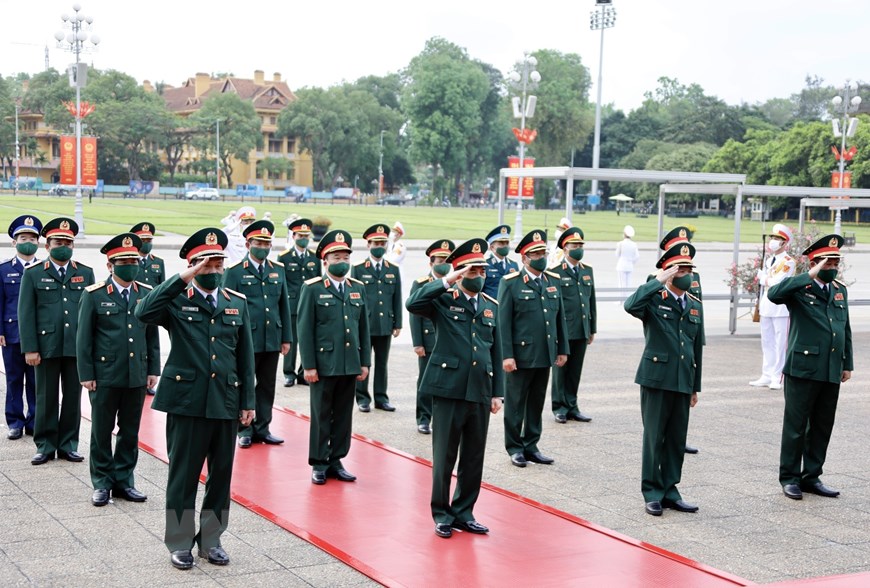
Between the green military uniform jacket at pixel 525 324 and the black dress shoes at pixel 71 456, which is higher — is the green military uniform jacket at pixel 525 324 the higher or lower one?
the higher one

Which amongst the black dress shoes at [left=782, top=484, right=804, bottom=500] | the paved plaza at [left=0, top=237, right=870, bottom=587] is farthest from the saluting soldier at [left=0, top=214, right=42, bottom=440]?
the black dress shoes at [left=782, top=484, right=804, bottom=500]

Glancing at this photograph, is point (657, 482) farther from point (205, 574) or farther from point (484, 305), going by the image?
point (205, 574)

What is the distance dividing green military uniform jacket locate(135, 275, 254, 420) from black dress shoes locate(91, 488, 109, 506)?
1517 mm

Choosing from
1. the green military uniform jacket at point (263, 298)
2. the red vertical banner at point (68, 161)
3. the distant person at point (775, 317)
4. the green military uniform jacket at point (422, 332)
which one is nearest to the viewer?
the green military uniform jacket at point (263, 298)

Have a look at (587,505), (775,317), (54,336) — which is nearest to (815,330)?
(587,505)

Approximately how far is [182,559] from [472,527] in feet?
6.32

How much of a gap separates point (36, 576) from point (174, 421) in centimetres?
115

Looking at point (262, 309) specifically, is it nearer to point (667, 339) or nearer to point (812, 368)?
point (667, 339)

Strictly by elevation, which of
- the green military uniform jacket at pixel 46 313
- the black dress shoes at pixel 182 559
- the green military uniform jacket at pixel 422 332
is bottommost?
the black dress shoes at pixel 182 559

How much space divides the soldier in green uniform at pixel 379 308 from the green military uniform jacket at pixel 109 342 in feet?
12.5

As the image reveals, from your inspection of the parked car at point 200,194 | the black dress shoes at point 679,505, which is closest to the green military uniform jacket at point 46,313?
the black dress shoes at point 679,505

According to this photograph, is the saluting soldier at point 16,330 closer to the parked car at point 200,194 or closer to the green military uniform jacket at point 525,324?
the green military uniform jacket at point 525,324

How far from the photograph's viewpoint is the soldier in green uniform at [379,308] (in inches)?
432

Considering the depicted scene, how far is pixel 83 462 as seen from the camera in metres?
8.45
